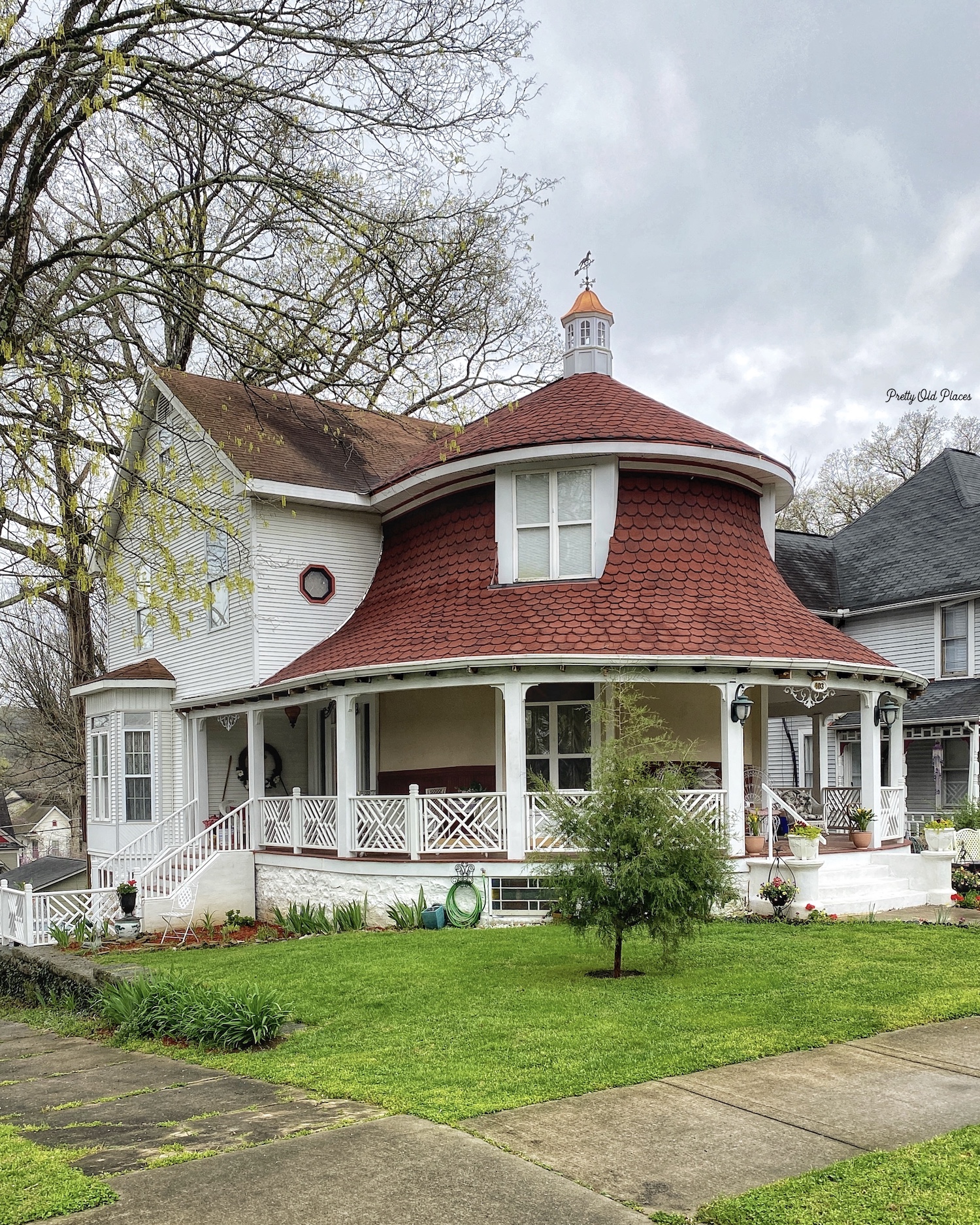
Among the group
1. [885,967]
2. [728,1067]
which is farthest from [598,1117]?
[885,967]

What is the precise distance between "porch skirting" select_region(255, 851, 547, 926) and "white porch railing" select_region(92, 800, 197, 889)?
328 cm

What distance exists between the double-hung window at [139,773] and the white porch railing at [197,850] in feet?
8.25

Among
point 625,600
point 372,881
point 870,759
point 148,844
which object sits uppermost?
point 625,600

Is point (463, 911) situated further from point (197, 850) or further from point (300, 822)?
point (197, 850)

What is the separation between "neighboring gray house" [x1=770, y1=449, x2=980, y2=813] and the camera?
25.5 m

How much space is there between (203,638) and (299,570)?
9.29 ft

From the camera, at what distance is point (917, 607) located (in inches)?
1062

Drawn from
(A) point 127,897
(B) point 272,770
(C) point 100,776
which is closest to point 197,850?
(A) point 127,897

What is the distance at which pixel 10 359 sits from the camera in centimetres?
1109

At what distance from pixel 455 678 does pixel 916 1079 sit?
30.7ft

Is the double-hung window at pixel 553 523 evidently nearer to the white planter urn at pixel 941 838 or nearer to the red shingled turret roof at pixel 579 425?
the red shingled turret roof at pixel 579 425

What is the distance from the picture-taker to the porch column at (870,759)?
55.3 feet

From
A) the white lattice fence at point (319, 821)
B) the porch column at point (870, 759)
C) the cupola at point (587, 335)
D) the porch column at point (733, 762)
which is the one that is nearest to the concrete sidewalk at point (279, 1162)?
the porch column at point (733, 762)

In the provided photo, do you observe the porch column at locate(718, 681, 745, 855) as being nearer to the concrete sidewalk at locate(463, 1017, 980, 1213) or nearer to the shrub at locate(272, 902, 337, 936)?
the shrub at locate(272, 902, 337, 936)
